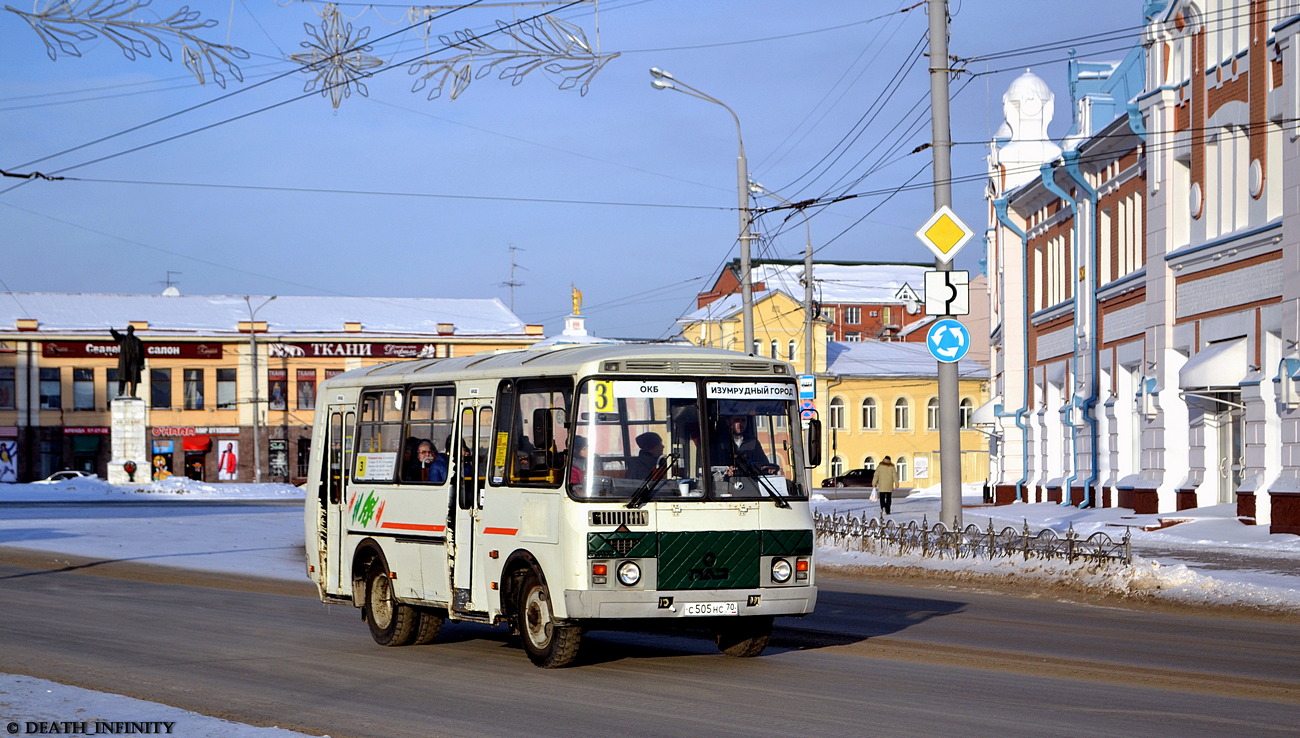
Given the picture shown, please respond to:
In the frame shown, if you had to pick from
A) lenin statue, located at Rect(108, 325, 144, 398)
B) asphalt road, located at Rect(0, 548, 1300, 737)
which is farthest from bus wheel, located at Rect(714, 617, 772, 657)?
lenin statue, located at Rect(108, 325, 144, 398)

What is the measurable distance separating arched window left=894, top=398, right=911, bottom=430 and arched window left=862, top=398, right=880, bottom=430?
4.13 feet

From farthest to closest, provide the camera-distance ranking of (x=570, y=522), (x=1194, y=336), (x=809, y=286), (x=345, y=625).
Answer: (x=809, y=286) < (x=1194, y=336) < (x=345, y=625) < (x=570, y=522)

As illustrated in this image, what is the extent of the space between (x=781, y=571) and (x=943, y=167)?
9.83 m

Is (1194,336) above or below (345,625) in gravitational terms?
above

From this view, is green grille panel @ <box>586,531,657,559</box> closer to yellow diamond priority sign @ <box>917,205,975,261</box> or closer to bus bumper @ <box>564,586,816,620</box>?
bus bumper @ <box>564,586,816,620</box>

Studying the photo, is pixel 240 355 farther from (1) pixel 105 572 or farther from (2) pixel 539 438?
(2) pixel 539 438

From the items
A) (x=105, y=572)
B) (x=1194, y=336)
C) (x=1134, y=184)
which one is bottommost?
(x=105, y=572)

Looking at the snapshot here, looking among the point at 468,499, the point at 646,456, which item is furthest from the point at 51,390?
the point at 646,456

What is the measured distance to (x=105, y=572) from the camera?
2436 centimetres

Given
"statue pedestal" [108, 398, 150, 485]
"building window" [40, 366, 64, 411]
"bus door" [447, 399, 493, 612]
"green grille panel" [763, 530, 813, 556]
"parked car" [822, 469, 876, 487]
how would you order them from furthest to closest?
1. "parked car" [822, 469, 876, 487]
2. "building window" [40, 366, 64, 411]
3. "statue pedestal" [108, 398, 150, 485]
4. "bus door" [447, 399, 493, 612]
5. "green grille panel" [763, 530, 813, 556]

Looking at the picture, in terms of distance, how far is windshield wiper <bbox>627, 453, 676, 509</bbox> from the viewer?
11898 millimetres

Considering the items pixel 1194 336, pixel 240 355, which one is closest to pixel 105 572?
pixel 1194 336

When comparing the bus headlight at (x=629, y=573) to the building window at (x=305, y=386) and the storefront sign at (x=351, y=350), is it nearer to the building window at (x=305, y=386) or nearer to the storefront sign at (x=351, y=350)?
the storefront sign at (x=351, y=350)

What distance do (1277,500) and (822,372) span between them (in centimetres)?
6265
